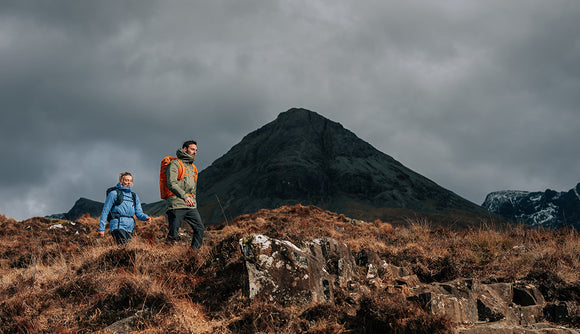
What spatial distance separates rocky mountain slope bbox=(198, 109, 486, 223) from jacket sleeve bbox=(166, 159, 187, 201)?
67.1 metres

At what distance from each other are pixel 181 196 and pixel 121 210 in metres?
1.29

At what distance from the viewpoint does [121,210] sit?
6.87 metres

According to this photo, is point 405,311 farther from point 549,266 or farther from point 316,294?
point 549,266

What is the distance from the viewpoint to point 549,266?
6.67m

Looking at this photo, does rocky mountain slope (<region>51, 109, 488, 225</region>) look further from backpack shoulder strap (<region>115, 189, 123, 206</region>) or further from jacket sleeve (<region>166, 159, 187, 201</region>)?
backpack shoulder strap (<region>115, 189, 123, 206</region>)

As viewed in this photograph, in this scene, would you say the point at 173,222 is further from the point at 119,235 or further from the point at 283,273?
the point at 283,273

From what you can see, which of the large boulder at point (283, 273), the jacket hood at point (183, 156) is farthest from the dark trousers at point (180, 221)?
the large boulder at point (283, 273)

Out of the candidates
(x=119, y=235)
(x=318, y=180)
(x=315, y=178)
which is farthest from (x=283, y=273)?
(x=315, y=178)

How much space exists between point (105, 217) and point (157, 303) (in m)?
2.73

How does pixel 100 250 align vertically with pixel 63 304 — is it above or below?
above

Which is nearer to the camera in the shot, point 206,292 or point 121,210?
point 206,292

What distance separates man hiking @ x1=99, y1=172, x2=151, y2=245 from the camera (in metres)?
6.76

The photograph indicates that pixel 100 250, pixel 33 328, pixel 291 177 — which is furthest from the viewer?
pixel 291 177

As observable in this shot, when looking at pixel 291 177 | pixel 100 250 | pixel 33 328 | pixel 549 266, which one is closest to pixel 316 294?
pixel 33 328
